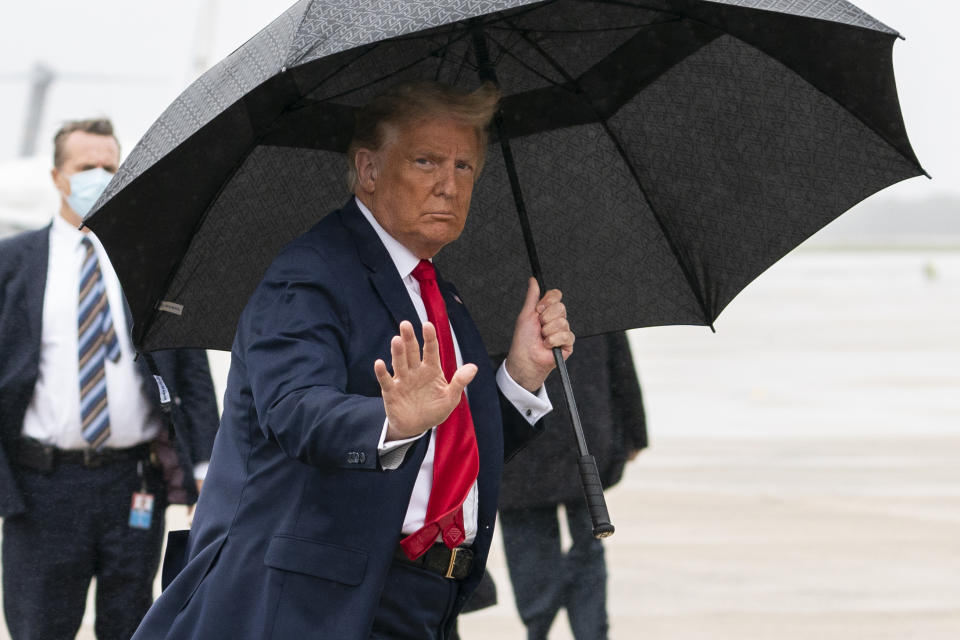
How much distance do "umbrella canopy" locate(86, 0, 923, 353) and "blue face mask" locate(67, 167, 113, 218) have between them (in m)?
1.69

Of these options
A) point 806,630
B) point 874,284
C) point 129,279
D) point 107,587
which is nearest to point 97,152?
point 107,587

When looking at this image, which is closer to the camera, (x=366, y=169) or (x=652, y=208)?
(x=366, y=169)

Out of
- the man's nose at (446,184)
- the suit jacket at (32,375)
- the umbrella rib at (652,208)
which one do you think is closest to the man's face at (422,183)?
the man's nose at (446,184)

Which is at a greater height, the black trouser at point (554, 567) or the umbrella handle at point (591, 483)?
the umbrella handle at point (591, 483)

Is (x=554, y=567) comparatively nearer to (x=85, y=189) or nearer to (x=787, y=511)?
(x=85, y=189)

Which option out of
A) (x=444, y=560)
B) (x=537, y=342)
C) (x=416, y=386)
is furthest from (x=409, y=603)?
(x=537, y=342)

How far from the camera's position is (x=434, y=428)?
2.72 meters

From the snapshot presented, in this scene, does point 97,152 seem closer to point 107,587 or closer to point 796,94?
point 107,587

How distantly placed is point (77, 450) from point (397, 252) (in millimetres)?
2051

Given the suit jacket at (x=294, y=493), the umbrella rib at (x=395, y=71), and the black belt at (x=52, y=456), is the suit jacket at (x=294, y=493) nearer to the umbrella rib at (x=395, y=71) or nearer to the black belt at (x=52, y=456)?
the umbrella rib at (x=395, y=71)

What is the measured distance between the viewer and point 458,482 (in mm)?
2754

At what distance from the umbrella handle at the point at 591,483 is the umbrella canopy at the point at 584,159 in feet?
0.99

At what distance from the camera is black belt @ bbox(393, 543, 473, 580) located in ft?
9.08

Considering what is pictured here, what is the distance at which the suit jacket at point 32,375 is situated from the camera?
4.54 meters
